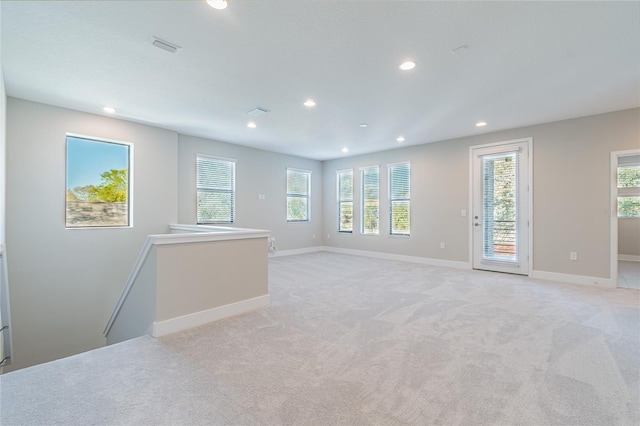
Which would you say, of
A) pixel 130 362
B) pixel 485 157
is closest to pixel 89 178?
pixel 130 362

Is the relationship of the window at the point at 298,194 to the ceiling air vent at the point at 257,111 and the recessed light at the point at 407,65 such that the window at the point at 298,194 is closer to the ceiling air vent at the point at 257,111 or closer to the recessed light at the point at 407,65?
the ceiling air vent at the point at 257,111

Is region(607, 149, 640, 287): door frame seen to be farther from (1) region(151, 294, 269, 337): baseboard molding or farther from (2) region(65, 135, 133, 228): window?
(2) region(65, 135, 133, 228): window

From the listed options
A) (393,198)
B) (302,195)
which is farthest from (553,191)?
(302,195)

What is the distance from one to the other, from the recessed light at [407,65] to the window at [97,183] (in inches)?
176

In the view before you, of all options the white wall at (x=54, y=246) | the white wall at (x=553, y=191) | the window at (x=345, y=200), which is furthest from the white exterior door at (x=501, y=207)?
the white wall at (x=54, y=246)

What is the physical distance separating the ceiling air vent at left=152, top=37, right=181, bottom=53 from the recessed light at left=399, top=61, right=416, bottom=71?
213cm

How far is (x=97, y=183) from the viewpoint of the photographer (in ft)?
14.8

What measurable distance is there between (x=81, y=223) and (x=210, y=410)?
4138 mm

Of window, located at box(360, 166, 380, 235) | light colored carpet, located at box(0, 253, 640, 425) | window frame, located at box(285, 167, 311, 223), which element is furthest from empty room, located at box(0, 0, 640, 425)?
window frame, located at box(285, 167, 311, 223)

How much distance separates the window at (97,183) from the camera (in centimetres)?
425

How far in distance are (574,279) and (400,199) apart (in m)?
3.40

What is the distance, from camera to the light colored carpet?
1612mm

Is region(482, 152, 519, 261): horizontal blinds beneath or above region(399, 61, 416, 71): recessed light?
beneath

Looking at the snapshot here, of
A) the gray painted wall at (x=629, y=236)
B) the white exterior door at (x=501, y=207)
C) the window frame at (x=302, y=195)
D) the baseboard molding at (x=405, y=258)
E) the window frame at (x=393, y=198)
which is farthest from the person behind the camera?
the window frame at (x=302, y=195)
